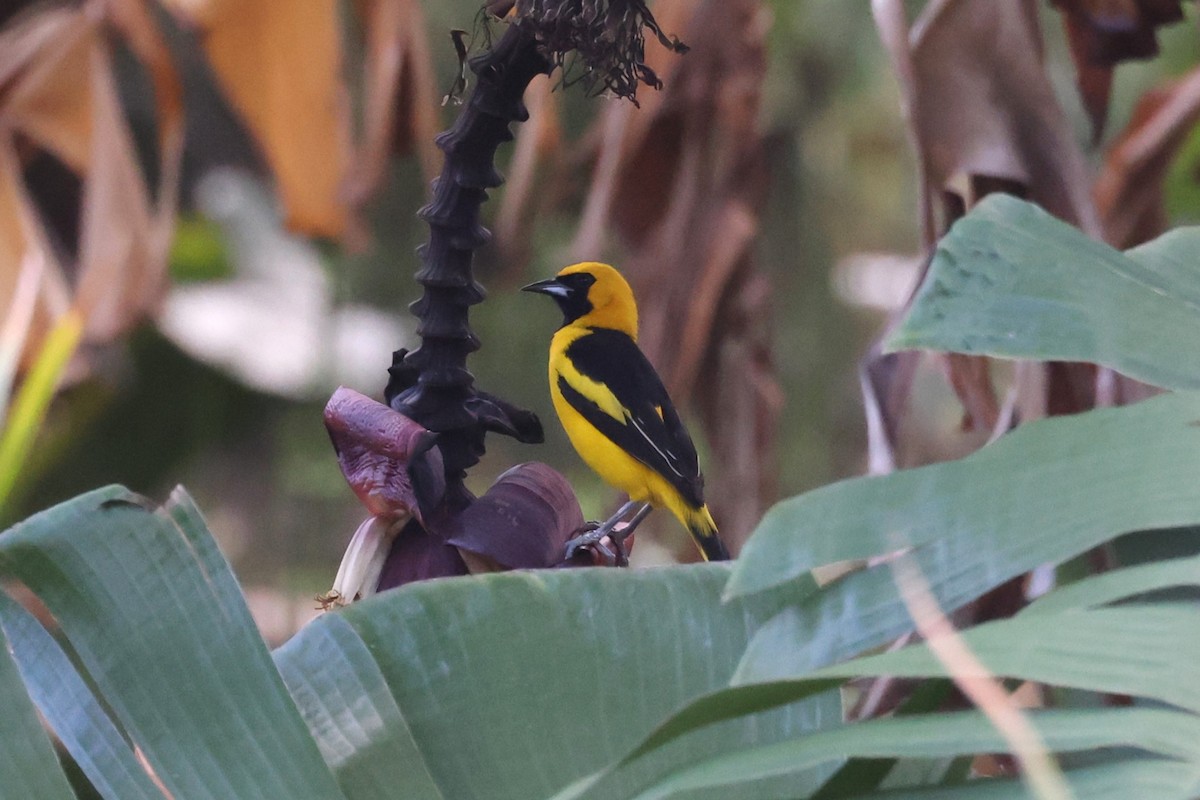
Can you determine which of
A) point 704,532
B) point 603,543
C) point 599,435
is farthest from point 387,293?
point 603,543

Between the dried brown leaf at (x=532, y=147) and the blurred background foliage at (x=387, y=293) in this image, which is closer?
the dried brown leaf at (x=532, y=147)

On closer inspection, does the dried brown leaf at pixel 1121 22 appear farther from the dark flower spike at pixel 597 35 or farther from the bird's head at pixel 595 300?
the dark flower spike at pixel 597 35

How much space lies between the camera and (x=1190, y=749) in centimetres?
23

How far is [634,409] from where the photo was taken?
4.45 ft

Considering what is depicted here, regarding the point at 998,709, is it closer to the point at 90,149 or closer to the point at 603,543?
the point at 603,543

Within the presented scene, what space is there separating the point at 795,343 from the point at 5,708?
3.43 meters

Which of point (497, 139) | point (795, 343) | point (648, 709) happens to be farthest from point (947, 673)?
point (795, 343)

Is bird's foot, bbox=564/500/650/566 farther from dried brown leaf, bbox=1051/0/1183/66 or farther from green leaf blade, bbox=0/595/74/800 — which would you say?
dried brown leaf, bbox=1051/0/1183/66

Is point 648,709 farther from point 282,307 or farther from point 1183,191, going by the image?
point 282,307

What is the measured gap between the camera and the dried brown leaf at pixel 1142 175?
132 cm

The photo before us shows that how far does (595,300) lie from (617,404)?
123 mm

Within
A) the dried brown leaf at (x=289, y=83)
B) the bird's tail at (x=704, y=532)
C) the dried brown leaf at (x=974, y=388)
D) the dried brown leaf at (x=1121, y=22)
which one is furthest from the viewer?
the dried brown leaf at (x=289, y=83)

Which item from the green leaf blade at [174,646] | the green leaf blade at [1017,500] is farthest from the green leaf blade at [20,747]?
the green leaf blade at [1017,500]

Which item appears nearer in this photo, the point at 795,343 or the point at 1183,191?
the point at 1183,191
